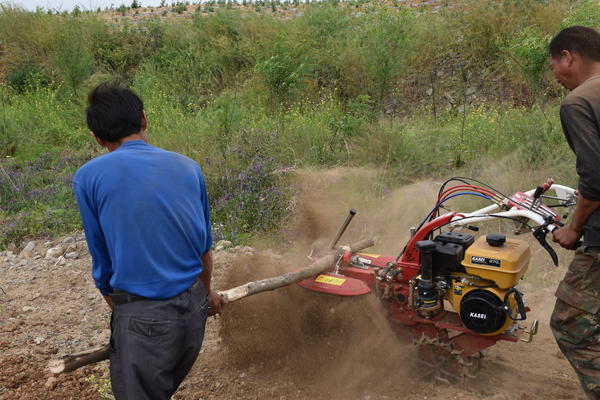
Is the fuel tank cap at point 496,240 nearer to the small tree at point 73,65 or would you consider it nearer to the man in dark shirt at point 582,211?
the man in dark shirt at point 582,211

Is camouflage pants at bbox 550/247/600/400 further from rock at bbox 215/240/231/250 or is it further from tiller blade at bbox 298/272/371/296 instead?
rock at bbox 215/240/231/250

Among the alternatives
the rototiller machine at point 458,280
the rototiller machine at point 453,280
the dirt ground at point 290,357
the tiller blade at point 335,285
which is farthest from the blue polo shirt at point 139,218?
the dirt ground at point 290,357


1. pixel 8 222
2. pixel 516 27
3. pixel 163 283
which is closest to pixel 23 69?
pixel 8 222

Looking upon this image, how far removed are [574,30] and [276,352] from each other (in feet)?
9.70

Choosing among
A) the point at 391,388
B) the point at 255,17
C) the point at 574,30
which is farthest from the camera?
the point at 255,17

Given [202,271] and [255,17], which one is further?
[255,17]

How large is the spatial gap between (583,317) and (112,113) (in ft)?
8.70

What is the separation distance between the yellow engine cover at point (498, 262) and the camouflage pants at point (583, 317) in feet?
1.30

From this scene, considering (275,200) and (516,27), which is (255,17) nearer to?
(516,27)

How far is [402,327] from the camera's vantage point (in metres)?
4.06

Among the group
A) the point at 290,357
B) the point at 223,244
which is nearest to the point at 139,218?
the point at 290,357

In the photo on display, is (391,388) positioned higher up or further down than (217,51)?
further down

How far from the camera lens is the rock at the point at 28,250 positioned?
662 centimetres

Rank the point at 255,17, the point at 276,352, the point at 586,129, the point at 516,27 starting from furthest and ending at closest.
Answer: the point at 255,17, the point at 516,27, the point at 276,352, the point at 586,129
